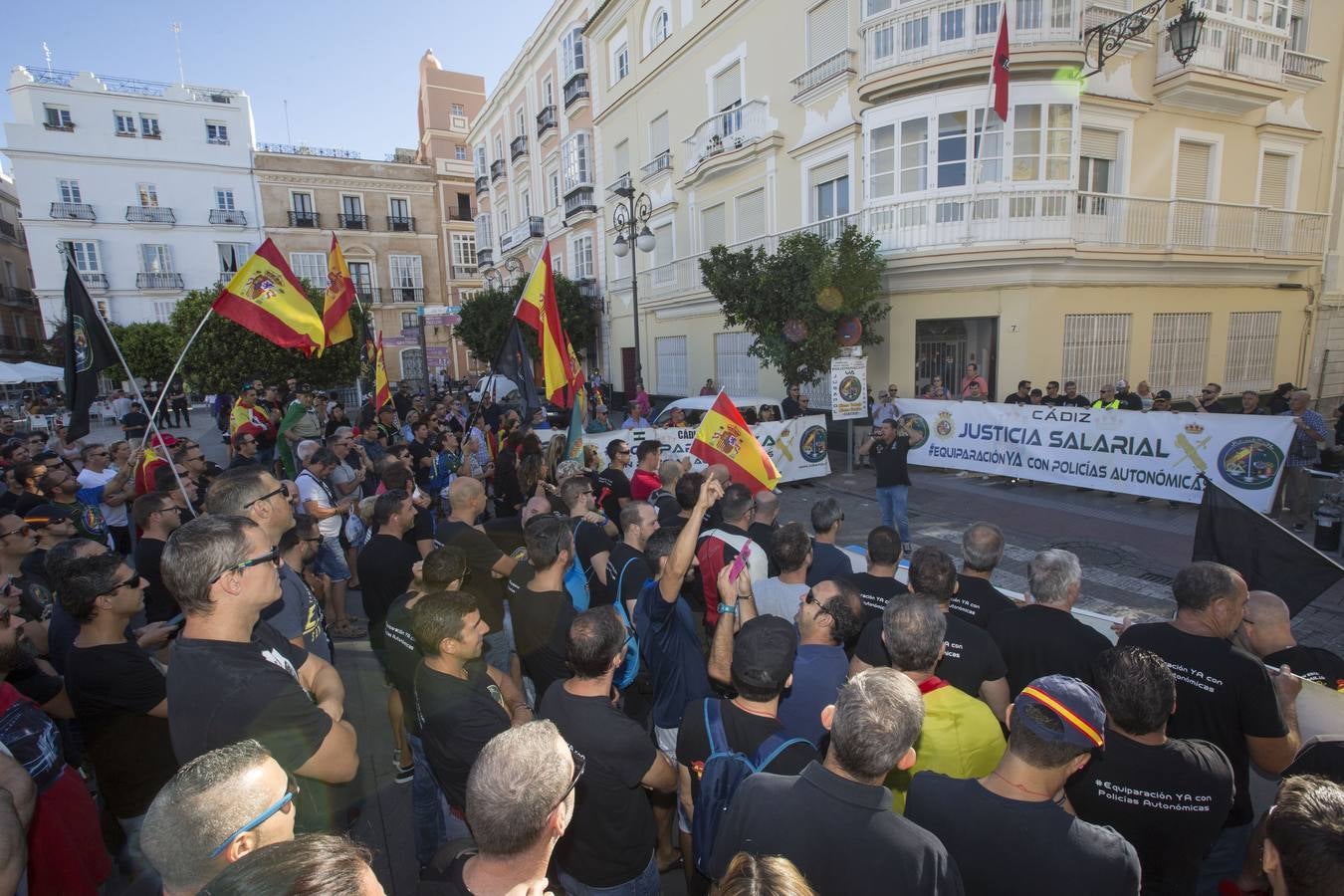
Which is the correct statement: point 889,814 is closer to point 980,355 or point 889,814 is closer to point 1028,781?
point 1028,781

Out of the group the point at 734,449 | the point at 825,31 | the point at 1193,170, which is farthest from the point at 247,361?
the point at 1193,170

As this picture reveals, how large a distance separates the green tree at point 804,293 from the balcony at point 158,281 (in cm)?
3692

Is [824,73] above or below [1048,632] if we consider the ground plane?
above

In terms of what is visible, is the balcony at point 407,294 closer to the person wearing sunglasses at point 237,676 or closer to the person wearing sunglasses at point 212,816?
the person wearing sunglasses at point 237,676

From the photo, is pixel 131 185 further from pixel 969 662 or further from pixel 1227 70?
pixel 969 662

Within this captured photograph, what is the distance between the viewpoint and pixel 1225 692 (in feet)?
8.41

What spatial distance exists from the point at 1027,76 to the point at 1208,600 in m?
13.5

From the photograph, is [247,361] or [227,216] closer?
[247,361]

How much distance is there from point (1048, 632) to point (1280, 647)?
2.89 feet

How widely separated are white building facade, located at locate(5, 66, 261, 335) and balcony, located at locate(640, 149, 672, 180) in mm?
27449

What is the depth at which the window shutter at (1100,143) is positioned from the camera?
1368 cm

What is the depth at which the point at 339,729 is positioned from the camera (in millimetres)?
2227

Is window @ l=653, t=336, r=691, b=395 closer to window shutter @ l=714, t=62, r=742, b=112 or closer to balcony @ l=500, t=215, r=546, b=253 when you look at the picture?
window shutter @ l=714, t=62, r=742, b=112

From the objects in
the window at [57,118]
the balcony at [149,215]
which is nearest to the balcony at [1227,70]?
the balcony at [149,215]
